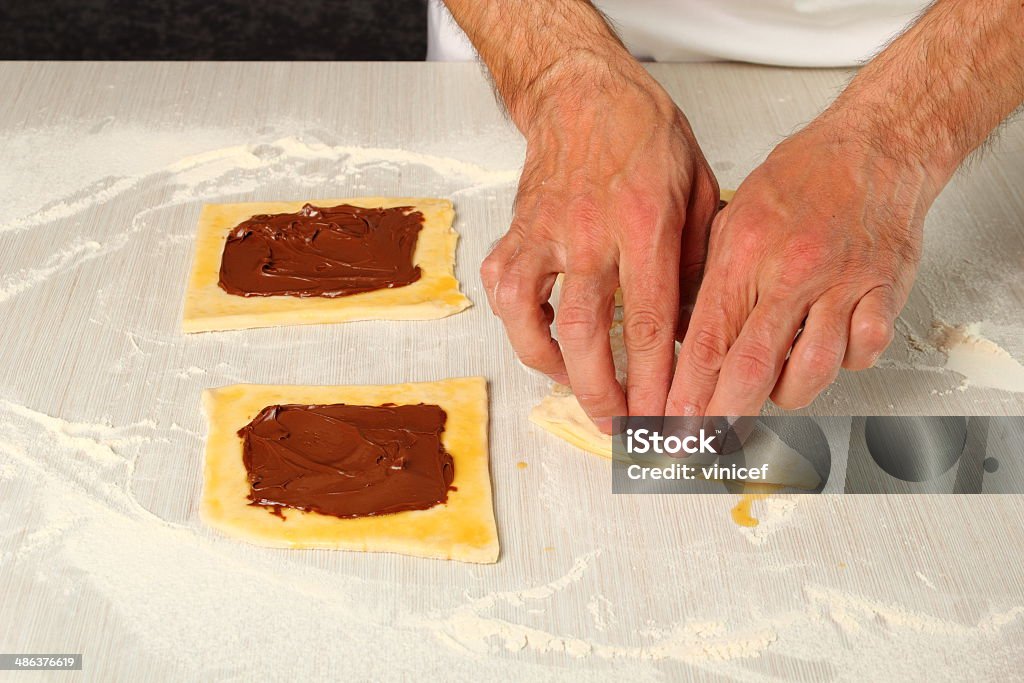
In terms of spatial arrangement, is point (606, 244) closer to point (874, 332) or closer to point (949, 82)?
point (874, 332)

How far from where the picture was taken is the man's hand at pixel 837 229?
1.03 metres

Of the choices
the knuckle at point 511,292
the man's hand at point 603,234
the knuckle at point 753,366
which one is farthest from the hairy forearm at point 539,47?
the knuckle at point 753,366

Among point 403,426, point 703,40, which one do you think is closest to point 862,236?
point 403,426

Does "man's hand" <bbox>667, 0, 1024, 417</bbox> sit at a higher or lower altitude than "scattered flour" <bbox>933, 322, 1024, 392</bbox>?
higher

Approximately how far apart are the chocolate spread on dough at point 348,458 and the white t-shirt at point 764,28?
90 centimetres

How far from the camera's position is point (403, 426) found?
46.7 inches

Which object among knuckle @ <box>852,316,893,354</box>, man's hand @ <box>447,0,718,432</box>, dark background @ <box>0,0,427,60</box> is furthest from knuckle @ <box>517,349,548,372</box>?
dark background @ <box>0,0,427,60</box>

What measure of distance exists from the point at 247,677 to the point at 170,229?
0.75m

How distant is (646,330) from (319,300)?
49 cm

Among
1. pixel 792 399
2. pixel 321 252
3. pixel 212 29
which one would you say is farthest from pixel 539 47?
pixel 212 29

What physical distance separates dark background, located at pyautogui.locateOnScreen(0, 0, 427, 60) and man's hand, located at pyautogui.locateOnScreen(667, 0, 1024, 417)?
240 centimetres

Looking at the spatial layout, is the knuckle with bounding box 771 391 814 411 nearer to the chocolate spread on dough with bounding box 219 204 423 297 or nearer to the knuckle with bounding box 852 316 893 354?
the knuckle with bounding box 852 316 893 354

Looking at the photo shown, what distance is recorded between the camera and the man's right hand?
1.08 m

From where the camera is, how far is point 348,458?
115 cm
